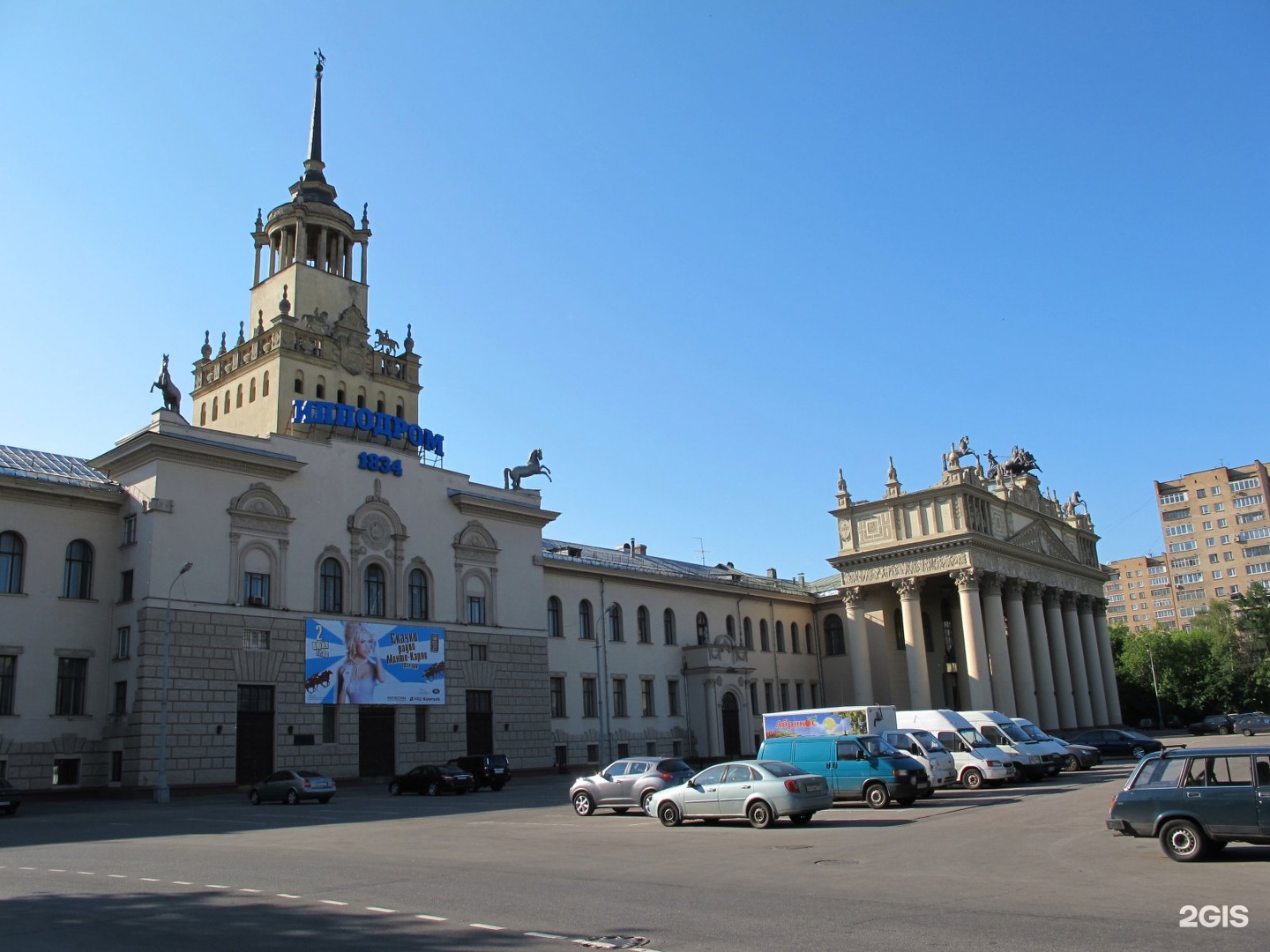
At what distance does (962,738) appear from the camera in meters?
33.5

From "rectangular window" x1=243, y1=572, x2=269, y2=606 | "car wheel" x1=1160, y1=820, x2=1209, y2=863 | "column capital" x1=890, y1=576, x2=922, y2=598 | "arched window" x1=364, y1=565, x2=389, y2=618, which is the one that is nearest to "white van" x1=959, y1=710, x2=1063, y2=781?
"car wheel" x1=1160, y1=820, x2=1209, y2=863

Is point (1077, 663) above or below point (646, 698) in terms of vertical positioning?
above

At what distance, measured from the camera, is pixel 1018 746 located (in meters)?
35.7

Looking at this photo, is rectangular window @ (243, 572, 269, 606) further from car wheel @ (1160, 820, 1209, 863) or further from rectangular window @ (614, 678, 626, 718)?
car wheel @ (1160, 820, 1209, 863)

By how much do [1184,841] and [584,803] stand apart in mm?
17429

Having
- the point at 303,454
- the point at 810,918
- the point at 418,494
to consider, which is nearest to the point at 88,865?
the point at 810,918

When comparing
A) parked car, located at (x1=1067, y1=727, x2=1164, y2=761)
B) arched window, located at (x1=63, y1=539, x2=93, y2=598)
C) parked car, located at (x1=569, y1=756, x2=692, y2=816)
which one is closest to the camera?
parked car, located at (x1=569, y1=756, x2=692, y2=816)

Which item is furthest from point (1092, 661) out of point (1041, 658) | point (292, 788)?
point (292, 788)

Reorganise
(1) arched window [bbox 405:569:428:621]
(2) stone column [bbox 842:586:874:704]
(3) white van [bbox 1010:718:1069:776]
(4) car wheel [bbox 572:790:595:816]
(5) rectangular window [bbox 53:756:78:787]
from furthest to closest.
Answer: (2) stone column [bbox 842:586:874:704]
(1) arched window [bbox 405:569:428:621]
(5) rectangular window [bbox 53:756:78:787]
(3) white van [bbox 1010:718:1069:776]
(4) car wheel [bbox 572:790:595:816]

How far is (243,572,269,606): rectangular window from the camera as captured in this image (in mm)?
42031

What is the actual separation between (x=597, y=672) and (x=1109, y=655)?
149ft

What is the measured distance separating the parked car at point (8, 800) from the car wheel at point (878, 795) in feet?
80.9

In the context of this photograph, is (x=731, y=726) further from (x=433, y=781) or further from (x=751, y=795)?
(x=751, y=795)

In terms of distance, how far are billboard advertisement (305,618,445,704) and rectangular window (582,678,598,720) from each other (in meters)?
10.5
